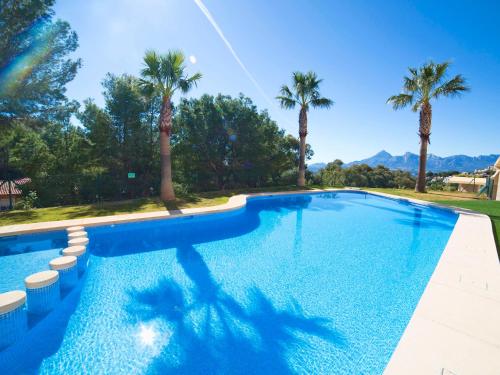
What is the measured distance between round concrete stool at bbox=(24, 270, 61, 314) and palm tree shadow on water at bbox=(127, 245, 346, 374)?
132 centimetres

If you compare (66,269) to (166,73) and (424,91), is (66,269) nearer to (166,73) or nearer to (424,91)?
(166,73)

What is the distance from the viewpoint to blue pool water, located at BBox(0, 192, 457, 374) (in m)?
3.21

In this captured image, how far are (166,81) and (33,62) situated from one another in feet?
18.8

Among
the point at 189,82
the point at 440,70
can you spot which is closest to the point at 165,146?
the point at 189,82

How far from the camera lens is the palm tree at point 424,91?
53.5 ft

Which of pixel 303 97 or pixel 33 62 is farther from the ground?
pixel 303 97

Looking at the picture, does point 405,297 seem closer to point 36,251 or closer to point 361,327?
point 361,327

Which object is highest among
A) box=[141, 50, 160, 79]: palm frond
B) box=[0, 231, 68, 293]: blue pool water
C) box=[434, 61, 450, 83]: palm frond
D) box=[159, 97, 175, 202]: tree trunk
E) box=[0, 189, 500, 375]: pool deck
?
box=[434, 61, 450, 83]: palm frond

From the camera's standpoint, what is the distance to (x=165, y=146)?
1298 cm

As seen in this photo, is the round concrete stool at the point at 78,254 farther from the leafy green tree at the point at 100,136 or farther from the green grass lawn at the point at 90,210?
the leafy green tree at the point at 100,136

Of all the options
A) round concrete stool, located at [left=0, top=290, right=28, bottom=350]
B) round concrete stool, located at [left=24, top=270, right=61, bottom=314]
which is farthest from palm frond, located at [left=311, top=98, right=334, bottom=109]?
round concrete stool, located at [left=0, top=290, right=28, bottom=350]

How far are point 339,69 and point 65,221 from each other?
66.4 ft

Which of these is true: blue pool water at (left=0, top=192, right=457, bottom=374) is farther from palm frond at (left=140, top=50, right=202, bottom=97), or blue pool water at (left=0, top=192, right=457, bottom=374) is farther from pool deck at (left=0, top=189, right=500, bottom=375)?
palm frond at (left=140, top=50, right=202, bottom=97)

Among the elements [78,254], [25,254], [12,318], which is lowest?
[25,254]
